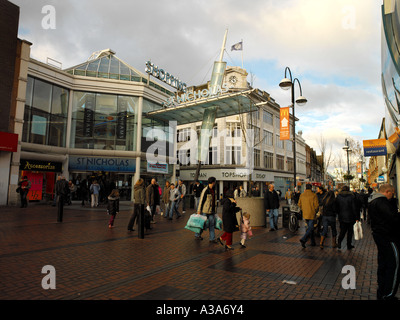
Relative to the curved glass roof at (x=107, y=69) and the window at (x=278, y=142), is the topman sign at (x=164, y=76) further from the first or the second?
the window at (x=278, y=142)

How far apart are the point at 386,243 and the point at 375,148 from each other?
17139 mm

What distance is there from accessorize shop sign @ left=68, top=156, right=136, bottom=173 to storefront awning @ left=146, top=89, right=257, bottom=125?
511 centimetres

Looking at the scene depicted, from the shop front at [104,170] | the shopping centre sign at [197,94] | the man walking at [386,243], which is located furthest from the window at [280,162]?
the man walking at [386,243]

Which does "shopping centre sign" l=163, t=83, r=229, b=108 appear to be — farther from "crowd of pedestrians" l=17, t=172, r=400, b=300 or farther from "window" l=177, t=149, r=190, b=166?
"window" l=177, t=149, r=190, b=166

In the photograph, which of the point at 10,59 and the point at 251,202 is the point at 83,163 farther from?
the point at 251,202

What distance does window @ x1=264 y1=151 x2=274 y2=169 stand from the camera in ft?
142

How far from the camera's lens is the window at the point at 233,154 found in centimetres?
3800

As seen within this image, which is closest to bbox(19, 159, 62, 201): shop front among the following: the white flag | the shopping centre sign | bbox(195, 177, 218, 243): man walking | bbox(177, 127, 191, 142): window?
the shopping centre sign

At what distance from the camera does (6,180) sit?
1791 centimetres

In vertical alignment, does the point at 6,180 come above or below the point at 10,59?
below

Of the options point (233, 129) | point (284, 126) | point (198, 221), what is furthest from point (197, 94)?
point (198, 221)

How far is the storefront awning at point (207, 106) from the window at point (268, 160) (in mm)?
19500
